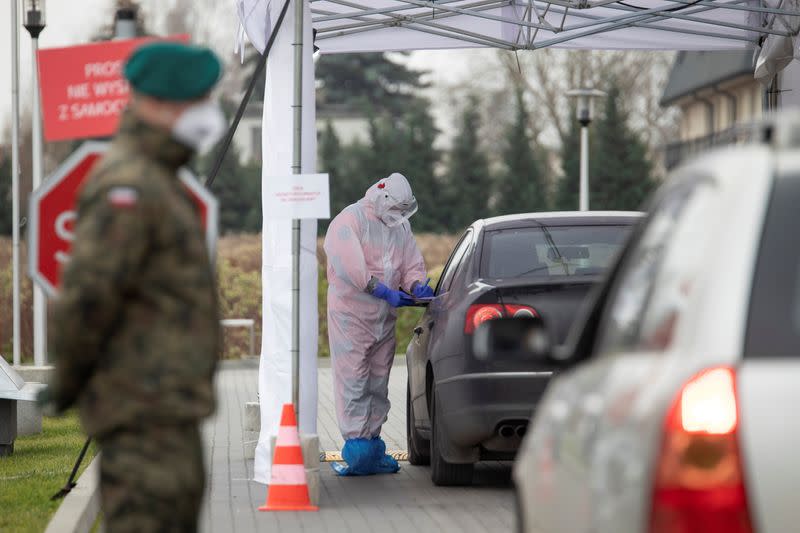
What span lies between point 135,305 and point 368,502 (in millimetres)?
6033

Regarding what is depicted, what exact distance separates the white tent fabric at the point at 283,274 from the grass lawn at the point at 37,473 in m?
1.46

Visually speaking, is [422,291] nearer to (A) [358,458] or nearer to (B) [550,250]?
(A) [358,458]

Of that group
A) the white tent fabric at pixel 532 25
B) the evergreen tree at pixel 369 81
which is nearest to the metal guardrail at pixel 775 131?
the white tent fabric at pixel 532 25

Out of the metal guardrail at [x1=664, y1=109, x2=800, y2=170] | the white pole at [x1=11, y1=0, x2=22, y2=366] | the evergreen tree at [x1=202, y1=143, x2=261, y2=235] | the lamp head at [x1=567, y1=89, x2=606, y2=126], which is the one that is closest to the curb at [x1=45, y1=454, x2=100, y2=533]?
the metal guardrail at [x1=664, y1=109, x2=800, y2=170]

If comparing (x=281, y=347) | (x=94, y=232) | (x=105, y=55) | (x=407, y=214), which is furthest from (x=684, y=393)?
(x=407, y=214)

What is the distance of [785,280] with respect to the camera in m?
3.53

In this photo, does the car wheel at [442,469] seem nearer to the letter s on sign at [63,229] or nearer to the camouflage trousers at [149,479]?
the letter s on sign at [63,229]

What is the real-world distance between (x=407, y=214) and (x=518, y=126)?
49.4 meters

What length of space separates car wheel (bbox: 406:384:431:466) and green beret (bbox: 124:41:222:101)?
7.52 metres

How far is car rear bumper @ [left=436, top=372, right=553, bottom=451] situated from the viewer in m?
9.70

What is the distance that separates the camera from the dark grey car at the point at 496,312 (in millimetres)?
9719

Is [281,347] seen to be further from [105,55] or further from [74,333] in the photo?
[74,333]

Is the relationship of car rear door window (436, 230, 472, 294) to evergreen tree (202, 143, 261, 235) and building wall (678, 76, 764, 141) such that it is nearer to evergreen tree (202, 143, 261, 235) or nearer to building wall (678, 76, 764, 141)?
building wall (678, 76, 764, 141)

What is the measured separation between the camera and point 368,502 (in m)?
10.2
